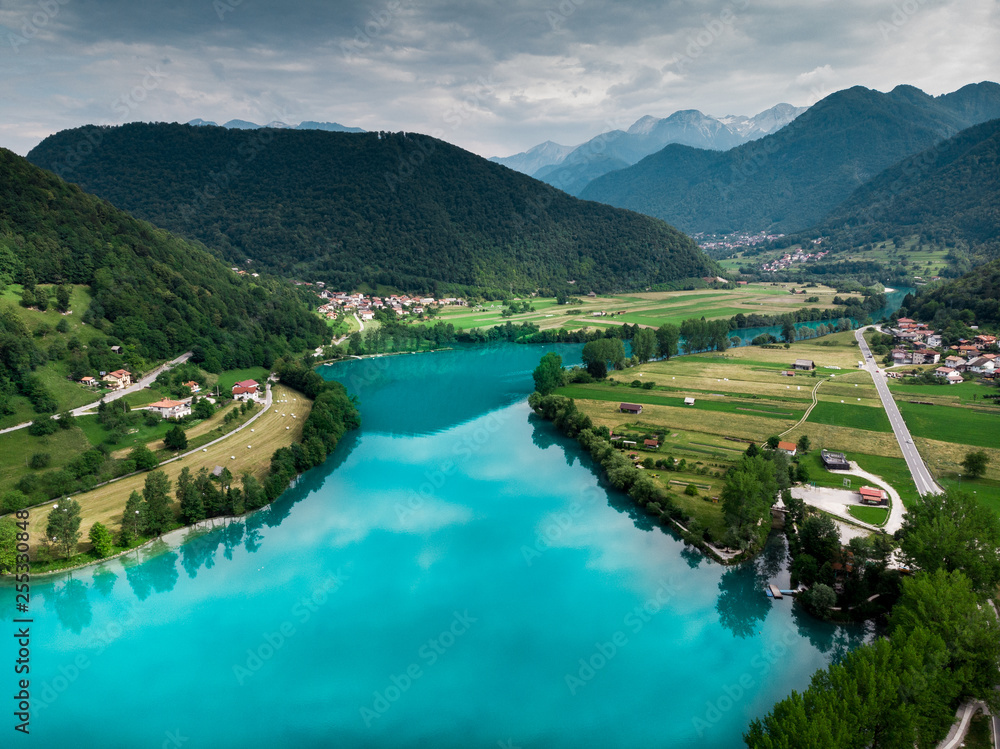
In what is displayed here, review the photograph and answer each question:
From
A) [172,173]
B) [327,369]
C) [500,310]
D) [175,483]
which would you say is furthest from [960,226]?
[172,173]

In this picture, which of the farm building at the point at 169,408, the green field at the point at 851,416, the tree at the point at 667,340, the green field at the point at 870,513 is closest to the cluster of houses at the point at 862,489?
the green field at the point at 870,513

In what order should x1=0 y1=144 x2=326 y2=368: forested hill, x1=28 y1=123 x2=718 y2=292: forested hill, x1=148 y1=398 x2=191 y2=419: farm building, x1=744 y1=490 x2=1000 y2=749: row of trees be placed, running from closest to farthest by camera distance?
x1=744 y1=490 x2=1000 y2=749: row of trees
x1=148 y1=398 x2=191 y2=419: farm building
x1=0 y1=144 x2=326 y2=368: forested hill
x1=28 y1=123 x2=718 y2=292: forested hill

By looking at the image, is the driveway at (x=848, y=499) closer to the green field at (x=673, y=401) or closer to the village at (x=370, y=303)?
the green field at (x=673, y=401)

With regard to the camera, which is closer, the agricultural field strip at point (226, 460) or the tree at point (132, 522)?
the tree at point (132, 522)

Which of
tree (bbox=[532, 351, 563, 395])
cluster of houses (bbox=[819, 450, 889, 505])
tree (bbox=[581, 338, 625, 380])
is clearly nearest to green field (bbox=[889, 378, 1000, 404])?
cluster of houses (bbox=[819, 450, 889, 505])

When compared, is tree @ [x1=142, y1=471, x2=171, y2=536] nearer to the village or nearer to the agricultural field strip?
the agricultural field strip

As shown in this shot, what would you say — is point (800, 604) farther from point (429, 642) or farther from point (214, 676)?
point (214, 676)

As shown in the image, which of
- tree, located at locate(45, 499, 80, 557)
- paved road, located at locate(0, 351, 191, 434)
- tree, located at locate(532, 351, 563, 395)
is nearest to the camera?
tree, located at locate(45, 499, 80, 557)
